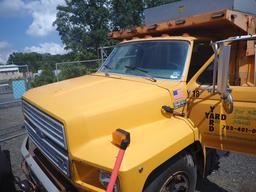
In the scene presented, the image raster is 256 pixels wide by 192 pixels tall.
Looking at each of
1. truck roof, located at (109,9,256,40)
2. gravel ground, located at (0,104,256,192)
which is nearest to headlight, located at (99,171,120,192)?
gravel ground, located at (0,104,256,192)

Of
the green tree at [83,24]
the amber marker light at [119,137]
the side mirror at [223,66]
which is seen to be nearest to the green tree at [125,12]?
the green tree at [83,24]

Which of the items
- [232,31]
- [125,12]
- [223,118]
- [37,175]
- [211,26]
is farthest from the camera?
[125,12]

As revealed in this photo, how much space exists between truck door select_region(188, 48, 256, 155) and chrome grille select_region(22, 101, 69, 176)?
165 centimetres

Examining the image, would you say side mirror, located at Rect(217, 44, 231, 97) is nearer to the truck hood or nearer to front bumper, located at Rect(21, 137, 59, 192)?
the truck hood

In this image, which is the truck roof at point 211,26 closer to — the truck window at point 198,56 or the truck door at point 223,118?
the truck window at point 198,56

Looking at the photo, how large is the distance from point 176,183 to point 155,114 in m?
0.83

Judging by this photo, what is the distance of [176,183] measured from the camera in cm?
293

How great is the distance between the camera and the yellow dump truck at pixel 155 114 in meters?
2.41

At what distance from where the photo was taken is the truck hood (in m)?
2.44

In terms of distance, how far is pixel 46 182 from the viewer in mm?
2680

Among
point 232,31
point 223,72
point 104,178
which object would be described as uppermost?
point 232,31

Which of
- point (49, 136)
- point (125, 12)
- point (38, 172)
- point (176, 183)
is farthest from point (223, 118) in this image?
point (125, 12)

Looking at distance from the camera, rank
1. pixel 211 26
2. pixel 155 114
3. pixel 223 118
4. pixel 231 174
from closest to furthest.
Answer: pixel 155 114
pixel 223 118
pixel 211 26
pixel 231 174

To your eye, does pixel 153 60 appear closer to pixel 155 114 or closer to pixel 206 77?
pixel 206 77
